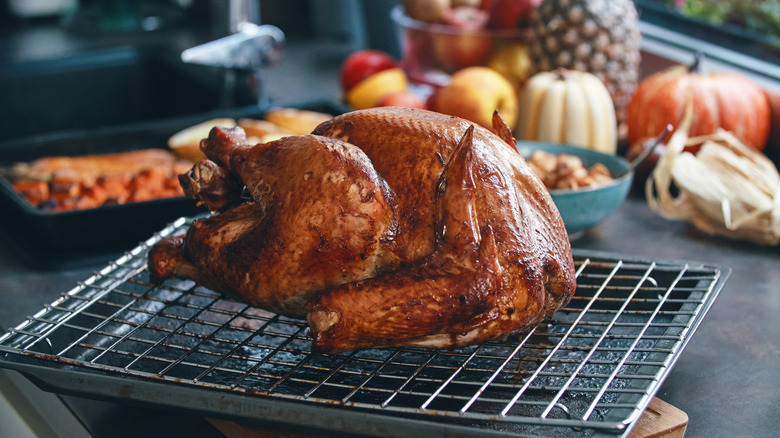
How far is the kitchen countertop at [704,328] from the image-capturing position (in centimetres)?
115

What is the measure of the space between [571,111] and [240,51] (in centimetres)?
110

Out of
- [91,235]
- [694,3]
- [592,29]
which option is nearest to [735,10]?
[694,3]

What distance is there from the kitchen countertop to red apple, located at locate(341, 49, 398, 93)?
1.24 meters

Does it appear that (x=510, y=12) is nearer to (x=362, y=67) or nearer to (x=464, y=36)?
(x=464, y=36)

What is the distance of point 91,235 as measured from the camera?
174 centimetres

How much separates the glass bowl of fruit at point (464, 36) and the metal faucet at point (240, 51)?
596mm

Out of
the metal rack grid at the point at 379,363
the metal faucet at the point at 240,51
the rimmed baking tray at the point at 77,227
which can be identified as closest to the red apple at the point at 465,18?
the metal faucet at the point at 240,51

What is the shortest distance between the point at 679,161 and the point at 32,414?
5.60 ft

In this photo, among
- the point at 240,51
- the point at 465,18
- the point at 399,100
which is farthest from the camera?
the point at 465,18

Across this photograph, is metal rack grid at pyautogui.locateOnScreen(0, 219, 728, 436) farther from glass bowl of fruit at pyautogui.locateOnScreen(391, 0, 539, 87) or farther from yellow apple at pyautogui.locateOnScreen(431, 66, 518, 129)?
glass bowl of fruit at pyautogui.locateOnScreen(391, 0, 539, 87)

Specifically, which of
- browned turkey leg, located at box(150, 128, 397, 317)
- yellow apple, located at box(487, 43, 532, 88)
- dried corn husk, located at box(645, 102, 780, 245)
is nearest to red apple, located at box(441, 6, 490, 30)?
yellow apple, located at box(487, 43, 532, 88)

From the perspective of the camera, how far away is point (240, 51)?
→ 7.59ft

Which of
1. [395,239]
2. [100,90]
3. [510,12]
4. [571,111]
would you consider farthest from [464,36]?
[100,90]

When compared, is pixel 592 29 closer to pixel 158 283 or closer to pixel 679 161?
pixel 679 161
